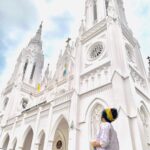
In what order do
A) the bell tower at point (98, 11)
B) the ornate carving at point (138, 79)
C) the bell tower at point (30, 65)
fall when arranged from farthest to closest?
the bell tower at point (30, 65) → the bell tower at point (98, 11) → the ornate carving at point (138, 79)

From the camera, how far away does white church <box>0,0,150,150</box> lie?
10.3m

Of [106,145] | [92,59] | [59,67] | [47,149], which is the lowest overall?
[106,145]

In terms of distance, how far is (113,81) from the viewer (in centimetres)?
1118

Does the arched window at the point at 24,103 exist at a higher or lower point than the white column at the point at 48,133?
higher

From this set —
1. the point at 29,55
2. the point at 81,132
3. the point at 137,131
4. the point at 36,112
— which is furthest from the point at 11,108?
the point at 137,131

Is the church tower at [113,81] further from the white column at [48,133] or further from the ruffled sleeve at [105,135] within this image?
the ruffled sleeve at [105,135]

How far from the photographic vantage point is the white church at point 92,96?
33.9 ft

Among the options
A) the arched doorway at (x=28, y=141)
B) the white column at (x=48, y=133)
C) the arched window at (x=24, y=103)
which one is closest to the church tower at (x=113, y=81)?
the white column at (x=48, y=133)

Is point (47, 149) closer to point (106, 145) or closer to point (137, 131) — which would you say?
point (137, 131)

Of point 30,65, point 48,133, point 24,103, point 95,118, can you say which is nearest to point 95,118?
point 95,118

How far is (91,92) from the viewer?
12914 millimetres

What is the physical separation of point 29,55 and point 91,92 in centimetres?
2078

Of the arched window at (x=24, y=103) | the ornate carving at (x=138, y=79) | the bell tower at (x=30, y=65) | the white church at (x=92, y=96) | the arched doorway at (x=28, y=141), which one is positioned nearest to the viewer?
the white church at (x=92, y=96)

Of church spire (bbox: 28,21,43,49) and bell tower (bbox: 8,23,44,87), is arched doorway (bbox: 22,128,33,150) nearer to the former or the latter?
bell tower (bbox: 8,23,44,87)
